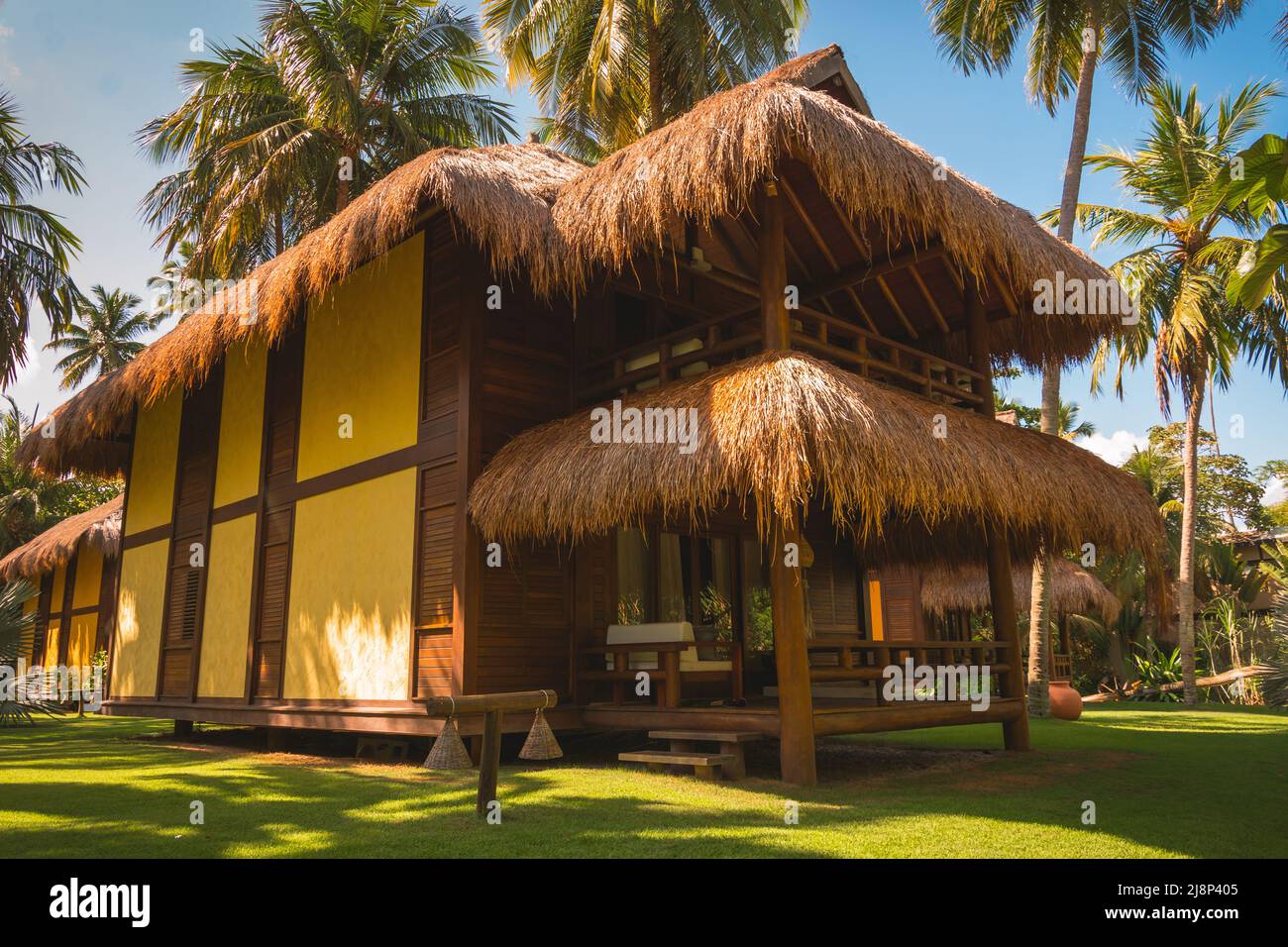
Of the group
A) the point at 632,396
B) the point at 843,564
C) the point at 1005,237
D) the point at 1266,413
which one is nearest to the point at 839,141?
the point at 1005,237

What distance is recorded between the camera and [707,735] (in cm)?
652

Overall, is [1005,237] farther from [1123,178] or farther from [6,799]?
[1123,178]

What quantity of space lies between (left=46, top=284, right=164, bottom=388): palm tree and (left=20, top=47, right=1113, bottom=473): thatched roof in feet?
76.9

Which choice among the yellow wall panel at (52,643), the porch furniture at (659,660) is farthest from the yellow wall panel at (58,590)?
the porch furniture at (659,660)

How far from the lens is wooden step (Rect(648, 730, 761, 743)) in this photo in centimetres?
634

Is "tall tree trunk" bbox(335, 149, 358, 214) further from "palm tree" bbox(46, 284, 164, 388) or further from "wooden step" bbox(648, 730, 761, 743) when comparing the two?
"palm tree" bbox(46, 284, 164, 388)

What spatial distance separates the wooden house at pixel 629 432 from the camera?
6.29 metres

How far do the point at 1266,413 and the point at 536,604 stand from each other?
147 feet

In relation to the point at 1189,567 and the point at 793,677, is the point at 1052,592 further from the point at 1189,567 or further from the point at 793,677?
the point at 793,677

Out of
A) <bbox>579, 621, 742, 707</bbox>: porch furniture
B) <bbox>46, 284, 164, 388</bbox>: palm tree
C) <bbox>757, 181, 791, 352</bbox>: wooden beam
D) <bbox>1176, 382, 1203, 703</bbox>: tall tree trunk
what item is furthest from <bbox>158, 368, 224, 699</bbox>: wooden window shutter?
<bbox>46, 284, 164, 388</bbox>: palm tree

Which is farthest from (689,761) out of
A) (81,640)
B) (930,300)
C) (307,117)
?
(81,640)

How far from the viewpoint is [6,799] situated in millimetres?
5691

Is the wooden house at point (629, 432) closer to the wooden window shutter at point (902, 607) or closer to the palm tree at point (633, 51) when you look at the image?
the palm tree at point (633, 51)

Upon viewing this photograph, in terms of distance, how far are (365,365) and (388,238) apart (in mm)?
1855
